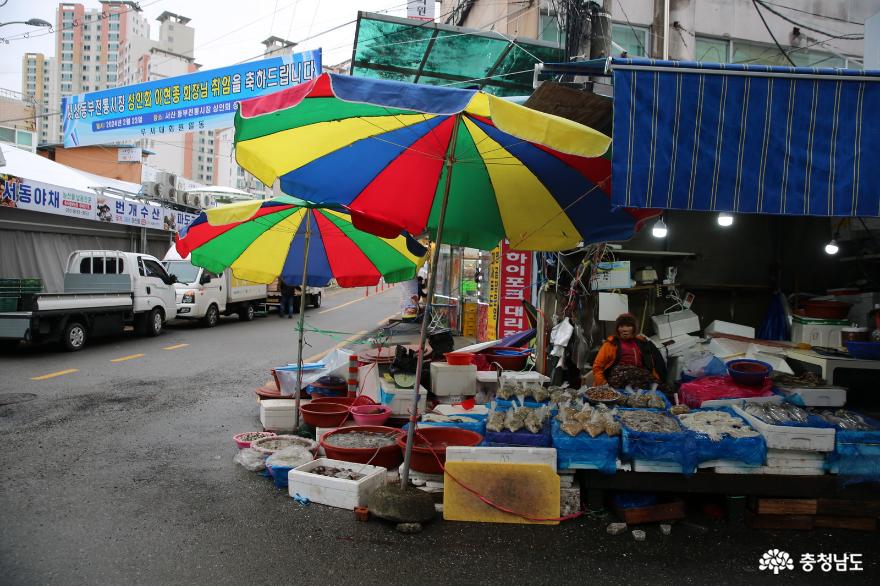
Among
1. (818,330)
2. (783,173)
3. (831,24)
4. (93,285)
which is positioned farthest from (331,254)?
(831,24)

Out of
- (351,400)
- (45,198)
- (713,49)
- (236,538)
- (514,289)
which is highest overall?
(713,49)

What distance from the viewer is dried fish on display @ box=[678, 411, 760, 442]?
15.7 feet

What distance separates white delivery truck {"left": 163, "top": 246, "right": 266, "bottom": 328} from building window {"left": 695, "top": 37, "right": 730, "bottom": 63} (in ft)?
45.0

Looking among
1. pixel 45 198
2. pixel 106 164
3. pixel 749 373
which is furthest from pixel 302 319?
pixel 106 164

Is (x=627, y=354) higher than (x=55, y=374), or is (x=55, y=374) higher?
(x=627, y=354)

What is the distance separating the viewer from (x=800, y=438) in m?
4.66

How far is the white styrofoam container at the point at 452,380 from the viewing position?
25.5ft

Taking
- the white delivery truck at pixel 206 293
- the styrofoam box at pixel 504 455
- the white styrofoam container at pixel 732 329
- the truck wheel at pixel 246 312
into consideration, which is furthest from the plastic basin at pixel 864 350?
the truck wheel at pixel 246 312

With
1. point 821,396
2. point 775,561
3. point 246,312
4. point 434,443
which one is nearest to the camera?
point 775,561

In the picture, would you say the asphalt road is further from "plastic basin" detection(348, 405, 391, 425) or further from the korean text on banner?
the korean text on banner

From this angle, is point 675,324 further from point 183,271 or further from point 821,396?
point 183,271

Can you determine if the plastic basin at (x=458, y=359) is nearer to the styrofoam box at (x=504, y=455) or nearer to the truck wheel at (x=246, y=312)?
the styrofoam box at (x=504, y=455)

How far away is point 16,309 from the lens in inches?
466

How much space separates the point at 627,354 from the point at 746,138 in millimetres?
3347
